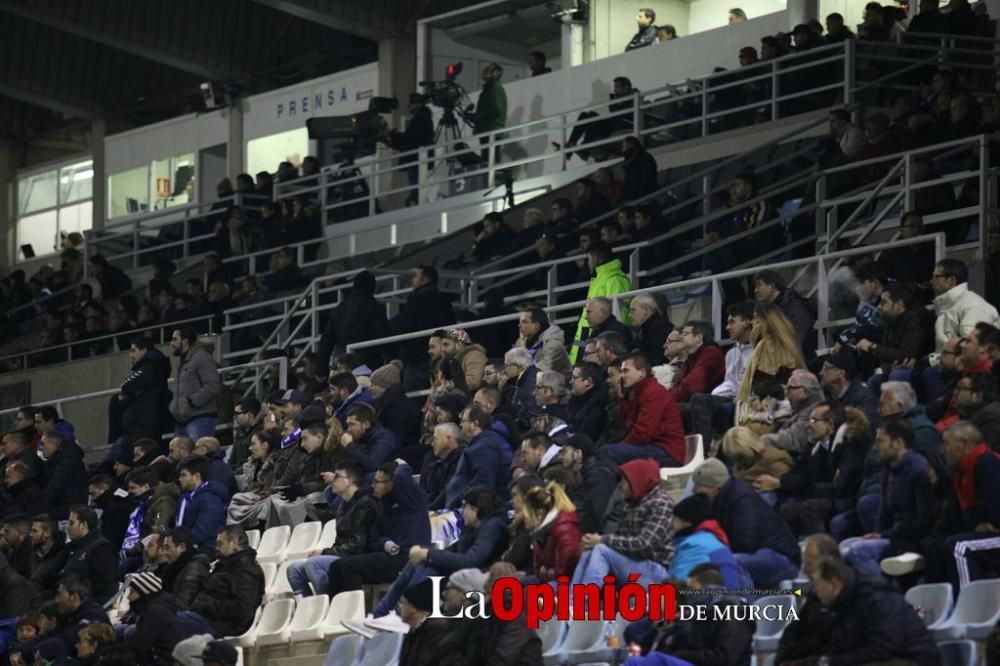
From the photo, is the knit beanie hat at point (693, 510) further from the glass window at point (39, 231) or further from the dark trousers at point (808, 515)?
the glass window at point (39, 231)

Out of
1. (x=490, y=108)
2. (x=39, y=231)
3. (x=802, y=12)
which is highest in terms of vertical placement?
(x=802, y=12)

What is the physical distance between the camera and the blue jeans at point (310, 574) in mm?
12688

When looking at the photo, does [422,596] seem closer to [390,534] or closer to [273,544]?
[390,534]

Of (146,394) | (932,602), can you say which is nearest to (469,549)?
(932,602)

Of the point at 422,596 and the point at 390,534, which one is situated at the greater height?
the point at 390,534

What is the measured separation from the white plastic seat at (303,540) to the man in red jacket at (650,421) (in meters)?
2.38

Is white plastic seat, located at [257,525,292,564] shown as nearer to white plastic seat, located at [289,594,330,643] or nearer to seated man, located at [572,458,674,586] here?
white plastic seat, located at [289,594,330,643]

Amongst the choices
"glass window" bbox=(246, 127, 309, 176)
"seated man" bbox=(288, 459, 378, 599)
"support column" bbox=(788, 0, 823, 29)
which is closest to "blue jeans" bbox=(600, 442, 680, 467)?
"seated man" bbox=(288, 459, 378, 599)

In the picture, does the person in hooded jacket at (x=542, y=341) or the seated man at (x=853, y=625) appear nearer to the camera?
the seated man at (x=853, y=625)

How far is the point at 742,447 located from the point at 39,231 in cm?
2283

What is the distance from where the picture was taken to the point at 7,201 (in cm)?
3234

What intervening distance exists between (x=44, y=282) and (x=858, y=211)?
1446 centimetres

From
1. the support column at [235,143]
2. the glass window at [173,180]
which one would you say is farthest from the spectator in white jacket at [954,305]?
the glass window at [173,180]

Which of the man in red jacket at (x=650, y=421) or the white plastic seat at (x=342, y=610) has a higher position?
the man in red jacket at (x=650, y=421)
